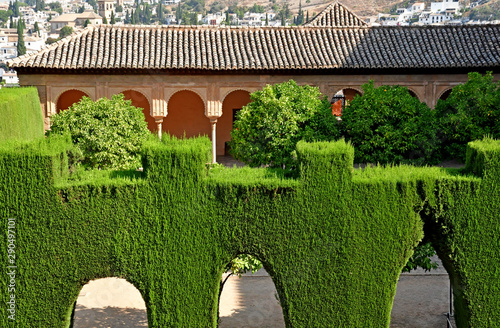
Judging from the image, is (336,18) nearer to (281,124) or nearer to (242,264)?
(281,124)

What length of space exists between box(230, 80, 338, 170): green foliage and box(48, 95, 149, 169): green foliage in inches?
133

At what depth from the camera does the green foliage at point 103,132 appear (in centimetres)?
2183

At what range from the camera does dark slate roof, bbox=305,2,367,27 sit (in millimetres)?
36688

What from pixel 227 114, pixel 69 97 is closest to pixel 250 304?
pixel 227 114

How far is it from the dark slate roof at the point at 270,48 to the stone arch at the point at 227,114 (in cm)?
433

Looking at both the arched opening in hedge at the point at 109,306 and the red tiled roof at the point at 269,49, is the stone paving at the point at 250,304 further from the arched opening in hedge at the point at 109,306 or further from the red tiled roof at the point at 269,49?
the red tiled roof at the point at 269,49

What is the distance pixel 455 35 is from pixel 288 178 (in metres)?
20.2

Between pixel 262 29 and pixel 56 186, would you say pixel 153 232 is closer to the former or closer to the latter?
pixel 56 186

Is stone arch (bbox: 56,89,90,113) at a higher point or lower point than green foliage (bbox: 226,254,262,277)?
higher

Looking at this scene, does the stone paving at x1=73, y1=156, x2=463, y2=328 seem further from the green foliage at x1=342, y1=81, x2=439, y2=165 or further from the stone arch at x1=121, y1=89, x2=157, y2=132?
the stone arch at x1=121, y1=89, x2=157, y2=132

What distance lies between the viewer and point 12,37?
161 metres

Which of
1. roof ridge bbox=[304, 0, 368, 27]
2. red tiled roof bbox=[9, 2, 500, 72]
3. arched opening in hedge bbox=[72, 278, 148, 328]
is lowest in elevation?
arched opening in hedge bbox=[72, 278, 148, 328]

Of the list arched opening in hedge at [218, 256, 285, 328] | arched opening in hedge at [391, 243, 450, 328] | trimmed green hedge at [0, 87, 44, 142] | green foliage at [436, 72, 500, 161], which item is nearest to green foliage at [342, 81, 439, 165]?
green foliage at [436, 72, 500, 161]

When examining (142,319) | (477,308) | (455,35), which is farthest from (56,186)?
(455,35)
